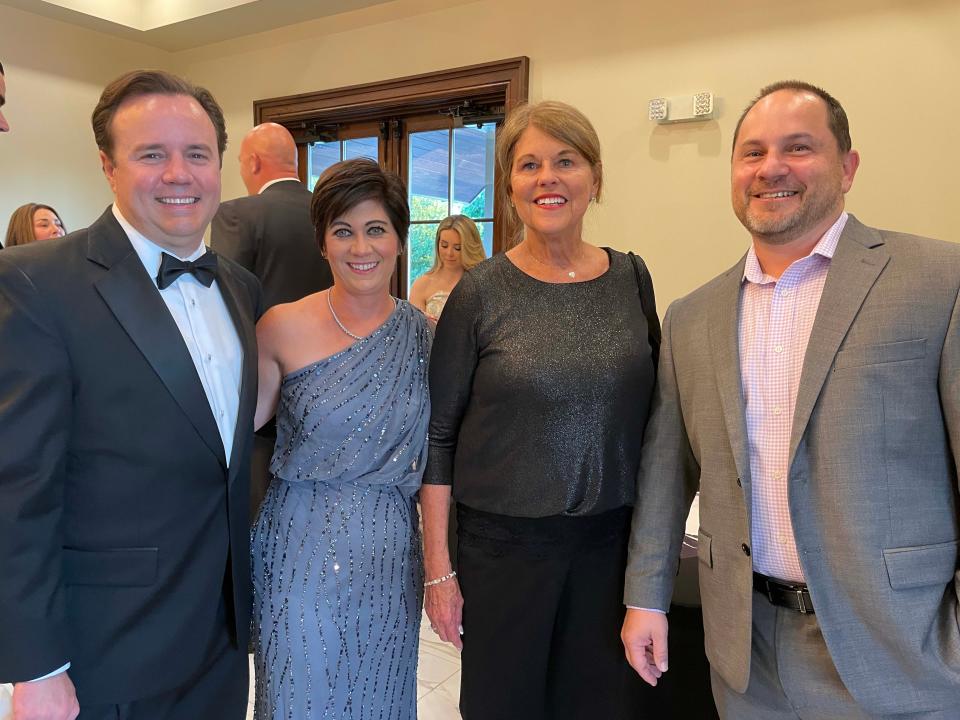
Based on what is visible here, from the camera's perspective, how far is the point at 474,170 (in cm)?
461

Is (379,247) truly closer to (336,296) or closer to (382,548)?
(336,296)

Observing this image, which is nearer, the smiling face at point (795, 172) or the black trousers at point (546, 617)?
the smiling face at point (795, 172)

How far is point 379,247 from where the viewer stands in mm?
1627

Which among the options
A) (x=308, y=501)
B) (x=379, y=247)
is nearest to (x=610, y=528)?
→ (x=308, y=501)

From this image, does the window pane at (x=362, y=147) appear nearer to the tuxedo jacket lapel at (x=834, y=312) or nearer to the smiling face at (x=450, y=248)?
the smiling face at (x=450, y=248)

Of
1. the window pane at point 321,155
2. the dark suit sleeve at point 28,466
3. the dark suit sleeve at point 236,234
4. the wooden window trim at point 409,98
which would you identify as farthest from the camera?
the window pane at point 321,155

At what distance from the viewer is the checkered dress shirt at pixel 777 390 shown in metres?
1.29

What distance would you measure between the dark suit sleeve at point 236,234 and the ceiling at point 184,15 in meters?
2.19

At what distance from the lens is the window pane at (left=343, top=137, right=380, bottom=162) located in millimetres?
4945

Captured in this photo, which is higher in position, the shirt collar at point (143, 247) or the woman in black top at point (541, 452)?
the shirt collar at point (143, 247)

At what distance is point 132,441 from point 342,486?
512mm

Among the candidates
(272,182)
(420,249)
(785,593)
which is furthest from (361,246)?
(420,249)

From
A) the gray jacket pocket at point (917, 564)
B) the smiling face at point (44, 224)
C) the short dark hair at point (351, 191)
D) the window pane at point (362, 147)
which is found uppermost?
the window pane at point (362, 147)

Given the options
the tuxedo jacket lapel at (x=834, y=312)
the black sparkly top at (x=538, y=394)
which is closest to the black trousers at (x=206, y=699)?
the black sparkly top at (x=538, y=394)
